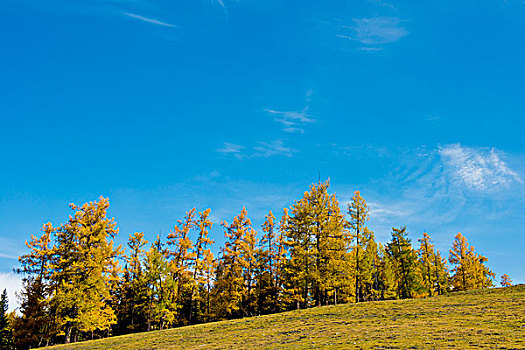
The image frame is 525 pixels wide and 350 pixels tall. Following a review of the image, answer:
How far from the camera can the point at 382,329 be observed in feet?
77.2

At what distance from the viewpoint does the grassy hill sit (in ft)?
60.6

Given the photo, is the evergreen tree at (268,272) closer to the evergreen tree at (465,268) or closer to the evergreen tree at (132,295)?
the evergreen tree at (132,295)

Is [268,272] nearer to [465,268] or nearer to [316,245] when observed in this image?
[316,245]

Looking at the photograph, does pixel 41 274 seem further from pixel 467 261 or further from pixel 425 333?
pixel 467 261

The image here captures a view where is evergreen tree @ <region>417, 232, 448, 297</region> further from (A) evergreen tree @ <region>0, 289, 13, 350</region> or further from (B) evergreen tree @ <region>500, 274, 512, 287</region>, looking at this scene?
(A) evergreen tree @ <region>0, 289, 13, 350</region>

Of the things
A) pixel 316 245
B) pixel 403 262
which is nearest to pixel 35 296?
pixel 316 245

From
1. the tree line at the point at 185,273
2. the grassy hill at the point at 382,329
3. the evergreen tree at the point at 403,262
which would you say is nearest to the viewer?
the grassy hill at the point at 382,329

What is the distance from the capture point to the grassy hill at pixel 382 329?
60.6 feet

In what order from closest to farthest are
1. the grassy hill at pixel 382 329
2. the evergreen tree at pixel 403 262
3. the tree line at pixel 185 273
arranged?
the grassy hill at pixel 382 329, the tree line at pixel 185 273, the evergreen tree at pixel 403 262

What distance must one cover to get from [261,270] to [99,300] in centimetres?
1946

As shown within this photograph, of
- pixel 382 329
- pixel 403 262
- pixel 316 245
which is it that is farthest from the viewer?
pixel 403 262

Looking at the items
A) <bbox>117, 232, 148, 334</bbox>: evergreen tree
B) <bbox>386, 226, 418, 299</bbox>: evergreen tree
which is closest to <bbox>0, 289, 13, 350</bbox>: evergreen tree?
<bbox>117, 232, 148, 334</bbox>: evergreen tree

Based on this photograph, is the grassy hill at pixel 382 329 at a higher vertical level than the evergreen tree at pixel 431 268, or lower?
lower

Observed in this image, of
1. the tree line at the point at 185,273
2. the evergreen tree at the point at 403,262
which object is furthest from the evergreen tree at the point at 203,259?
the evergreen tree at the point at 403,262
